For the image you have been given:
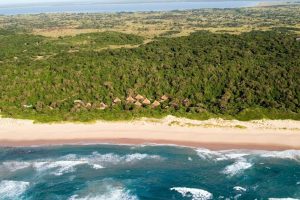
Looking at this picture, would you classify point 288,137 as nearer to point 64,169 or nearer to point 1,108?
point 64,169

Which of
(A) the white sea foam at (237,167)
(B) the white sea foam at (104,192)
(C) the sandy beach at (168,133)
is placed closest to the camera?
(B) the white sea foam at (104,192)

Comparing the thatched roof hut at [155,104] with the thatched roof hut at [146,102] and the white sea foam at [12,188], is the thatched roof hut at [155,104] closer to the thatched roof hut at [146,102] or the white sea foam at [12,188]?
the thatched roof hut at [146,102]

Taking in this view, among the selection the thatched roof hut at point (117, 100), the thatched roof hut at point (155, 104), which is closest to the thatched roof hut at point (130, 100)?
the thatched roof hut at point (117, 100)

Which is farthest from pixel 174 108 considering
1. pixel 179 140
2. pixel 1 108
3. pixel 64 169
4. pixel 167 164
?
pixel 1 108

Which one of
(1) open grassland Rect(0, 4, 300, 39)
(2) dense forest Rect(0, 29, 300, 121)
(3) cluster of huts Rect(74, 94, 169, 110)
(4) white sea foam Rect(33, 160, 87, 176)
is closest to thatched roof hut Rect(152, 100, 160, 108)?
(3) cluster of huts Rect(74, 94, 169, 110)

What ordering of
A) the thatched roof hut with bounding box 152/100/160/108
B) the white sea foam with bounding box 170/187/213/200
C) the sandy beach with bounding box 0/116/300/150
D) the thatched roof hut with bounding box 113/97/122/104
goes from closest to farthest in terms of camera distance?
the white sea foam with bounding box 170/187/213/200 → the sandy beach with bounding box 0/116/300/150 → the thatched roof hut with bounding box 152/100/160/108 → the thatched roof hut with bounding box 113/97/122/104

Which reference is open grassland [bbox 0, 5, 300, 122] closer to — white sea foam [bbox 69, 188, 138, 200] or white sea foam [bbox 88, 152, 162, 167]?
white sea foam [bbox 88, 152, 162, 167]
